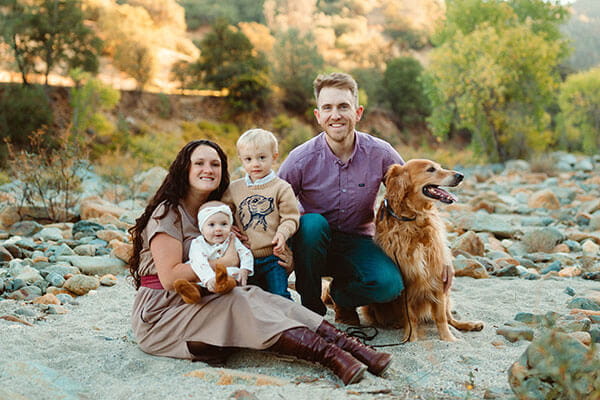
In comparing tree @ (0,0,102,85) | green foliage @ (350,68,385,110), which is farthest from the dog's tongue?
green foliage @ (350,68,385,110)

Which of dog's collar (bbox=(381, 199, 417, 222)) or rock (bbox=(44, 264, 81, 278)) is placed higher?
dog's collar (bbox=(381, 199, 417, 222))

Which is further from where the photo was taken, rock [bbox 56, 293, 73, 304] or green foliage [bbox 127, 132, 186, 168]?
green foliage [bbox 127, 132, 186, 168]

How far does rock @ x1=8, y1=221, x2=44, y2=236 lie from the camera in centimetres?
730

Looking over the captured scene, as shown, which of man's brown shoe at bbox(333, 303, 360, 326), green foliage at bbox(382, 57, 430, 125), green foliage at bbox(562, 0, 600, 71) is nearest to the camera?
man's brown shoe at bbox(333, 303, 360, 326)

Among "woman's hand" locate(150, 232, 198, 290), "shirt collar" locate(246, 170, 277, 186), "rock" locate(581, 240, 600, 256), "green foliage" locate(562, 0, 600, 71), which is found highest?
"green foliage" locate(562, 0, 600, 71)

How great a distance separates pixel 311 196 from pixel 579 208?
798cm

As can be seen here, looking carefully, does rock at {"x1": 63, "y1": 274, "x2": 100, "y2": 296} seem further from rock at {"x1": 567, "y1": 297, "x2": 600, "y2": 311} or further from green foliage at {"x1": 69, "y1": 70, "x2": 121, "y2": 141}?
green foliage at {"x1": 69, "y1": 70, "x2": 121, "y2": 141}

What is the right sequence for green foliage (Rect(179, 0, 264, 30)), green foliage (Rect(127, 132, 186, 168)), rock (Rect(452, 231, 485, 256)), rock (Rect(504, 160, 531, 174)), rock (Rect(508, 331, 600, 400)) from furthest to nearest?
1. green foliage (Rect(179, 0, 264, 30))
2. rock (Rect(504, 160, 531, 174))
3. green foliage (Rect(127, 132, 186, 168))
4. rock (Rect(452, 231, 485, 256))
5. rock (Rect(508, 331, 600, 400))

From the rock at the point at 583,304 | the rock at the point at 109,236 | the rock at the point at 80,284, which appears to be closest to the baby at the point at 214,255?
the rock at the point at 80,284

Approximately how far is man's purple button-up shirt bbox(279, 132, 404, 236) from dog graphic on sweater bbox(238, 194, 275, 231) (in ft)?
2.01

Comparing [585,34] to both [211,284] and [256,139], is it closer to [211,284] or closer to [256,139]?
[256,139]

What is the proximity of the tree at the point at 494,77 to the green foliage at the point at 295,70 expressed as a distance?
723 centimetres

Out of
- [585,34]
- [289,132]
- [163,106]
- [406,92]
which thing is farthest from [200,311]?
[585,34]

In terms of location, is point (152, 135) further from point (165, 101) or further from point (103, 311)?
point (103, 311)
